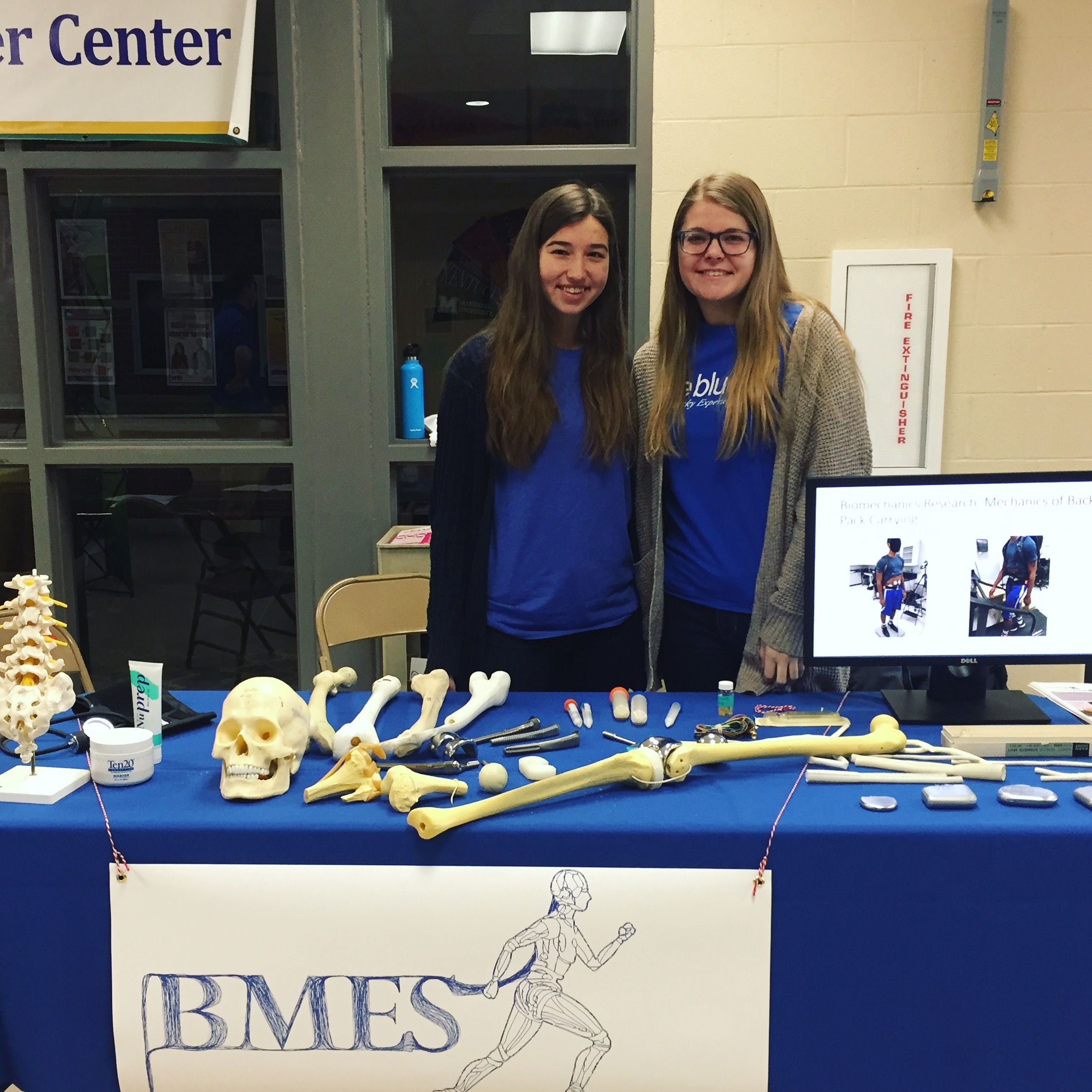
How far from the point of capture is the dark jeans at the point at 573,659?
1.89m

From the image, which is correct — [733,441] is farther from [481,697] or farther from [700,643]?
[481,697]

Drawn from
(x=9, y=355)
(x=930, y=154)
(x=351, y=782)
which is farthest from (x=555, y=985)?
(x=9, y=355)

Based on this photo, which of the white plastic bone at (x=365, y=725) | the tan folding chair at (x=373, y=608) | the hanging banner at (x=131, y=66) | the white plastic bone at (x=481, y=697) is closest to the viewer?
the white plastic bone at (x=365, y=725)

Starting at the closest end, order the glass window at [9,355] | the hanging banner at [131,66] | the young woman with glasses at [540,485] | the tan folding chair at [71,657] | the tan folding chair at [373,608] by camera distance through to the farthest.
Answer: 1. the young woman with glasses at [540,485]
2. the tan folding chair at [71,657]
3. the tan folding chair at [373,608]
4. the hanging banner at [131,66]
5. the glass window at [9,355]

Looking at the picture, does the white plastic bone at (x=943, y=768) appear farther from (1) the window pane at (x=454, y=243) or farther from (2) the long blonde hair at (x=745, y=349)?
(1) the window pane at (x=454, y=243)

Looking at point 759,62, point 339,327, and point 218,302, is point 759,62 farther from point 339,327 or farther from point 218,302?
point 218,302

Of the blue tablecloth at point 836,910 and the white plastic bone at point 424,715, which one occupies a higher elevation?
the white plastic bone at point 424,715

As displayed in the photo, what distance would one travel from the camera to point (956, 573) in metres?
1.49

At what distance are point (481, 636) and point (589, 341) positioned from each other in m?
0.63

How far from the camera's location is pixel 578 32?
9.61ft

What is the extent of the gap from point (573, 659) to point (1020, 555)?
84 cm

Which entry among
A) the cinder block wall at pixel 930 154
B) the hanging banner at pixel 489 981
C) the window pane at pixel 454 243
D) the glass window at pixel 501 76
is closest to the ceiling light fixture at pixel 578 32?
the glass window at pixel 501 76

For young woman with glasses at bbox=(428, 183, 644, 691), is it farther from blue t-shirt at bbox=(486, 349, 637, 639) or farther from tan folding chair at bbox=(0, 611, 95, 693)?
A: tan folding chair at bbox=(0, 611, 95, 693)

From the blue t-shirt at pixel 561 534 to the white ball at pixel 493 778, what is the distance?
605 mm
